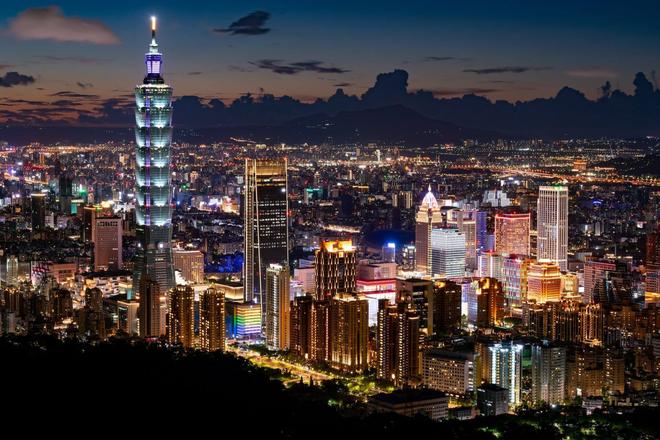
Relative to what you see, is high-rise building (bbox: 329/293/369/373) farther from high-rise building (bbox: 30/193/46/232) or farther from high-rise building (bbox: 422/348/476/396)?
high-rise building (bbox: 30/193/46/232)

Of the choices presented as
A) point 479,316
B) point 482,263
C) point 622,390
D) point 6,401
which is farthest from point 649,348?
point 6,401

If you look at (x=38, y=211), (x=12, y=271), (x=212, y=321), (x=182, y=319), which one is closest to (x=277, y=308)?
(x=212, y=321)

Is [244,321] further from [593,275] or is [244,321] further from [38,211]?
[38,211]

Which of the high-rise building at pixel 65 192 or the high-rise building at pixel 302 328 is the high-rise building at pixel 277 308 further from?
the high-rise building at pixel 65 192

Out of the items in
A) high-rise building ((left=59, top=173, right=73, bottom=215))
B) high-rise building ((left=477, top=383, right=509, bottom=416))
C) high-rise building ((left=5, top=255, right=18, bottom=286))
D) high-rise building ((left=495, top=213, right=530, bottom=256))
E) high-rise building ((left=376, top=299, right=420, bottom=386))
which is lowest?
high-rise building ((left=477, top=383, right=509, bottom=416))

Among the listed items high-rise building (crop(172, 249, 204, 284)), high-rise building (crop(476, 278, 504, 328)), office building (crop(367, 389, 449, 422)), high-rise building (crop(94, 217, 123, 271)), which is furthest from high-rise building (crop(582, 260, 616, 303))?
high-rise building (crop(94, 217, 123, 271))

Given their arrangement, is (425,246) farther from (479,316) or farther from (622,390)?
(622,390)

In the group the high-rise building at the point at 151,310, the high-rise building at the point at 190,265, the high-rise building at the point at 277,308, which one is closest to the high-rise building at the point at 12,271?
the high-rise building at the point at 190,265
